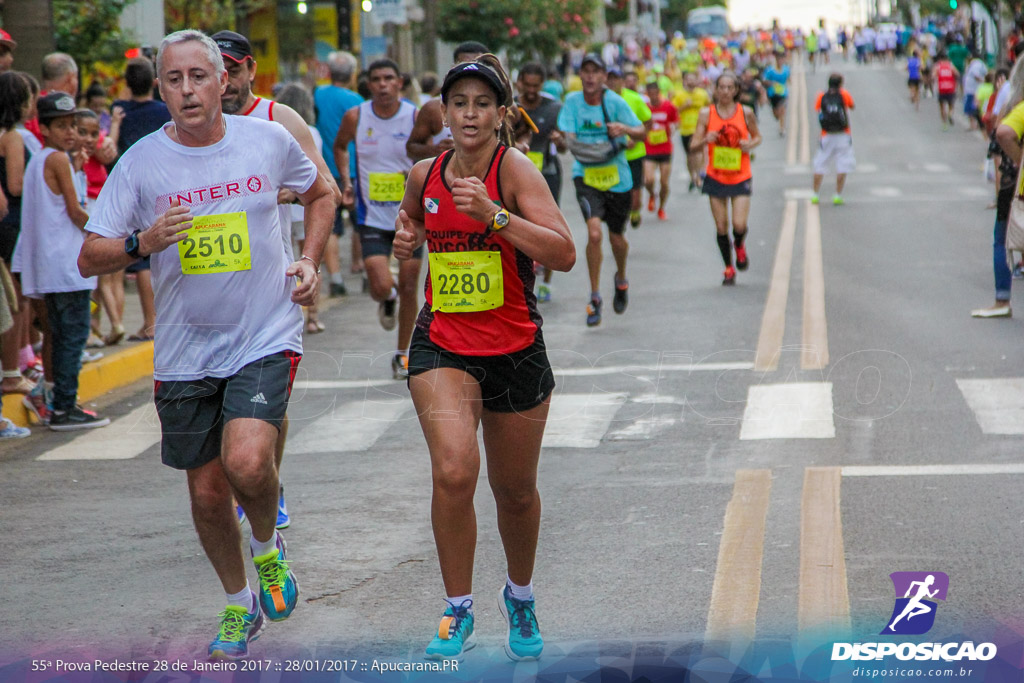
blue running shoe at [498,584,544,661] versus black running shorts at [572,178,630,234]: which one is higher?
black running shorts at [572,178,630,234]

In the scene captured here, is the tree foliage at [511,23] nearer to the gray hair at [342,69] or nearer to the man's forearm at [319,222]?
the gray hair at [342,69]

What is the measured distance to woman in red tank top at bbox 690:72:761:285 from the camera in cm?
1378

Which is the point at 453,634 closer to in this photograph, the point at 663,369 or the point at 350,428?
the point at 350,428

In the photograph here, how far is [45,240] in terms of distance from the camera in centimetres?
830

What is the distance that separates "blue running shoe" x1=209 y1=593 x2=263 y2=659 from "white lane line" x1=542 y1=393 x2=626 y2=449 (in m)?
3.12

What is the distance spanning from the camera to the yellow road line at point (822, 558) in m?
4.63

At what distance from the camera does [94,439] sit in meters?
8.34

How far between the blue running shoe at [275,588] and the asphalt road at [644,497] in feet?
0.25

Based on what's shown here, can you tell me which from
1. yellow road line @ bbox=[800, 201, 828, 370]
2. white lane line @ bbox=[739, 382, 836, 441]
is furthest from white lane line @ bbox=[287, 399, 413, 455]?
yellow road line @ bbox=[800, 201, 828, 370]

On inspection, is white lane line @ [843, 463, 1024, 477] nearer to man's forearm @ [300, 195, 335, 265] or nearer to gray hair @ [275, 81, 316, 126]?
man's forearm @ [300, 195, 335, 265]

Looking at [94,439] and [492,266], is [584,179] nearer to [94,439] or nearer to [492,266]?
[94,439]

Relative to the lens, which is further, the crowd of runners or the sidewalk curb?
the sidewalk curb

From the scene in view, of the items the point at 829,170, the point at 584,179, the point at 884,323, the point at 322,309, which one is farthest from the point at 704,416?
the point at 829,170

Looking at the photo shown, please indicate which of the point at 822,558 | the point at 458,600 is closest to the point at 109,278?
the point at 822,558
